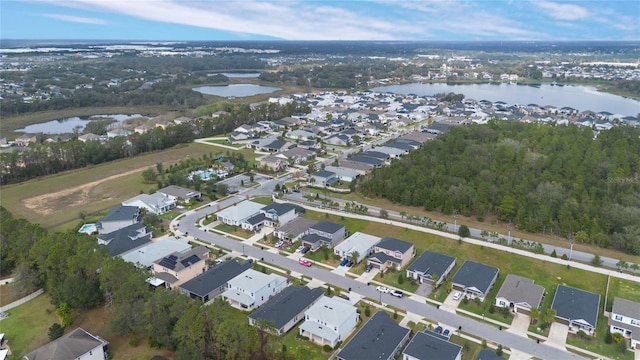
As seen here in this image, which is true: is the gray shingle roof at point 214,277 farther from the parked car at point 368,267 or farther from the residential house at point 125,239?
the parked car at point 368,267

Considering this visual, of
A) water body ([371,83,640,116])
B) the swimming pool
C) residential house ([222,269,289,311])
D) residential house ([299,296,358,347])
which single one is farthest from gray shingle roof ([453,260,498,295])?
water body ([371,83,640,116])

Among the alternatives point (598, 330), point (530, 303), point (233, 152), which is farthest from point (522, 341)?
point (233, 152)

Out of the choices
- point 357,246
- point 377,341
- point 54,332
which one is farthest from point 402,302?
point 54,332

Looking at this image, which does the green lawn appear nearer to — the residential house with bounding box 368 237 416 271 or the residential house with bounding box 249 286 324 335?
the residential house with bounding box 249 286 324 335

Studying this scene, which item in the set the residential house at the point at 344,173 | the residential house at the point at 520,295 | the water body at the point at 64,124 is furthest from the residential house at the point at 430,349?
the water body at the point at 64,124

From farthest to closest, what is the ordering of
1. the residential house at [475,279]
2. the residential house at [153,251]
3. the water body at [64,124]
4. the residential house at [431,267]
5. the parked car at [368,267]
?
the water body at [64,124]
the residential house at [153,251]
the parked car at [368,267]
the residential house at [431,267]
the residential house at [475,279]

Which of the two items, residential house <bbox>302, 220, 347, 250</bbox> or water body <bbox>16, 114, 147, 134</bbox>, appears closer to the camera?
residential house <bbox>302, 220, 347, 250</bbox>

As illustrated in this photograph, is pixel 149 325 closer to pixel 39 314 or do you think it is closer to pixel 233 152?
pixel 39 314

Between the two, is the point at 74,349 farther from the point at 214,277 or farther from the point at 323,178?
the point at 323,178
